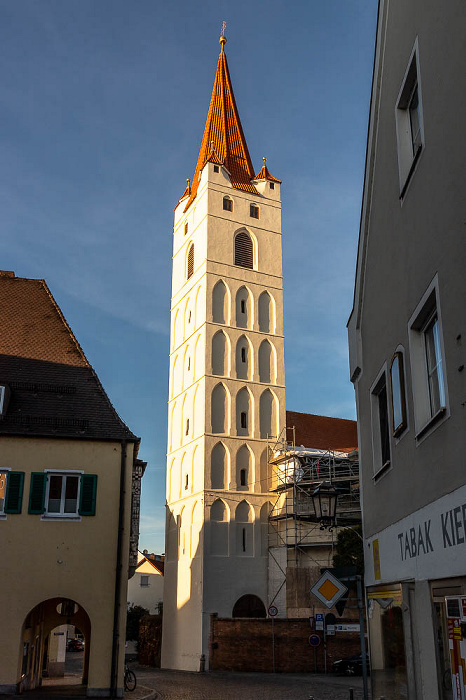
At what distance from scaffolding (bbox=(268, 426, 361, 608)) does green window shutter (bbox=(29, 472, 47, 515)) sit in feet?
Result: 66.8

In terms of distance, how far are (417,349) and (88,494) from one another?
41.4 feet

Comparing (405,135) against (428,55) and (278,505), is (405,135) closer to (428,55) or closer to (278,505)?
(428,55)

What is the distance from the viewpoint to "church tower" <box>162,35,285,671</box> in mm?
37344

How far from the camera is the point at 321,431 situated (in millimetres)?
47406

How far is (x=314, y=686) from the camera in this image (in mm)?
21766

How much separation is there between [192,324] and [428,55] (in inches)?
1441

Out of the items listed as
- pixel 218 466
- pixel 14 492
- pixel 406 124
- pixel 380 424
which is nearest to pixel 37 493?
pixel 14 492

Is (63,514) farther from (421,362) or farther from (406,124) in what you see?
(406,124)

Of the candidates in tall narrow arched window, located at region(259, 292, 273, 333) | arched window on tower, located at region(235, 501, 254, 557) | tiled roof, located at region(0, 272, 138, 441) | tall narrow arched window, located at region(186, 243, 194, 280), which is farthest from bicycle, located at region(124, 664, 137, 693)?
tall narrow arched window, located at region(186, 243, 194, 280)

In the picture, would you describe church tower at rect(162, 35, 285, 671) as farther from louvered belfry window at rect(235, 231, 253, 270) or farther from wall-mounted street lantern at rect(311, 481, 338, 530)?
wall-mounted street lantern at rect(311, 481, 338, 530)

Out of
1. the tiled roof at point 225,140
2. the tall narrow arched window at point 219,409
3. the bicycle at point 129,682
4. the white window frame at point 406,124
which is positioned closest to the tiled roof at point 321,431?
the tall narrow arched window at point 219,409

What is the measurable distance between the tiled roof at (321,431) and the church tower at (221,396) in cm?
415

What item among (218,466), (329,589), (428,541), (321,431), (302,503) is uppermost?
(321,431)

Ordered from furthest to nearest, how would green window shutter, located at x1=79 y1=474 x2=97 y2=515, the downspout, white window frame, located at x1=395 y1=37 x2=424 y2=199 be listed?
green window shutter, located at x1=79 y1=474 x2=97 y2=515 < the downspout < white window frame, located at x1=395 y1=37 x2=424 y2=199
